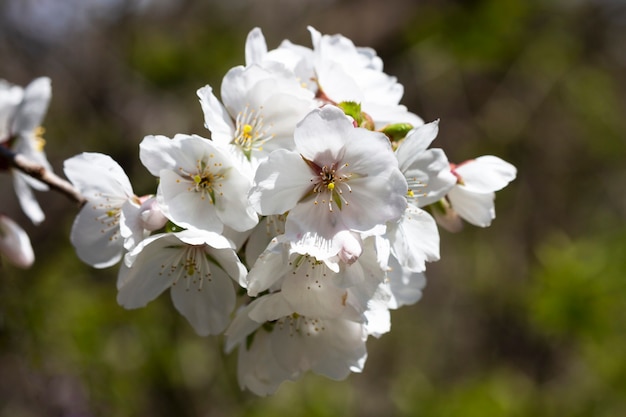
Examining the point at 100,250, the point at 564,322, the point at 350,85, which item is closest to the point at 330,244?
the point at 350,85

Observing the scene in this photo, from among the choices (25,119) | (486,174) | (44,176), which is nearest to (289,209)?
(486,174)

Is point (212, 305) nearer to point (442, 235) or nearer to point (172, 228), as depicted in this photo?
point (172, 228)

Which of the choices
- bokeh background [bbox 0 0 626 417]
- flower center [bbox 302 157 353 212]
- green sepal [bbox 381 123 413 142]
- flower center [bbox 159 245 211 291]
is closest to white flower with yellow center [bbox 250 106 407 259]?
flower center [bbox 302 157 353 212]

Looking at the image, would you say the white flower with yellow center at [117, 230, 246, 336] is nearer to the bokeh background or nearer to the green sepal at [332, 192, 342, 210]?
the green sepal at [332, 192, 342, 210]

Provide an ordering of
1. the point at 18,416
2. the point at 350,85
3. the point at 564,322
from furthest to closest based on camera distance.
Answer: the point at 18,416 → the point at 564,322 → the point at 350,85

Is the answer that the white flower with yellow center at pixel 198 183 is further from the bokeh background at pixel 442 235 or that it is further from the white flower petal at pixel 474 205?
the bokeh background at pixel 442 235

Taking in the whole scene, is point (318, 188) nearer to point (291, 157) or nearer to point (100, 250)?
point (291, 157)
